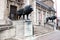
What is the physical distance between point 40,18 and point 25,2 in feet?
13.7

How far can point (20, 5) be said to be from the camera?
34.9 ft

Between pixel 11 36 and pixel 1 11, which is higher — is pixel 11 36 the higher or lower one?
the lower one

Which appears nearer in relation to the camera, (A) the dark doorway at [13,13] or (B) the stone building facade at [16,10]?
(B) the stone building facade at [16,10]

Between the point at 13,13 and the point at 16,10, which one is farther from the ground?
the point at 16,10

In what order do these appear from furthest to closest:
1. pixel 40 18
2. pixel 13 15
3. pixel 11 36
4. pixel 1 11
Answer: pixel 40 18 → pixel 13 15 → pixel 11 36 → pixel 1 11

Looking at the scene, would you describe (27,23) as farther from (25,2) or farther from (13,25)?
(25,2)

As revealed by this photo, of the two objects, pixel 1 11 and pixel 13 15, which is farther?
pixel 13 15

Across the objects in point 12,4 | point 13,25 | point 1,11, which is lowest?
point 13,25

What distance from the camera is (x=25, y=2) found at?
10.8 meters

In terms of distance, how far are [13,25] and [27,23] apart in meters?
0.52

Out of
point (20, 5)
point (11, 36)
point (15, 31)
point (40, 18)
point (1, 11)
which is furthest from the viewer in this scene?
point (40, 18)

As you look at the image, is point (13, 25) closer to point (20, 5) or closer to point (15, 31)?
point (15, 31)

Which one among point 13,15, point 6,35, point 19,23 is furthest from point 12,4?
point 6,35

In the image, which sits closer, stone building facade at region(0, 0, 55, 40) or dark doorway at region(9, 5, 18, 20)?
stone building facade at region(0, 0, 55, 40)
